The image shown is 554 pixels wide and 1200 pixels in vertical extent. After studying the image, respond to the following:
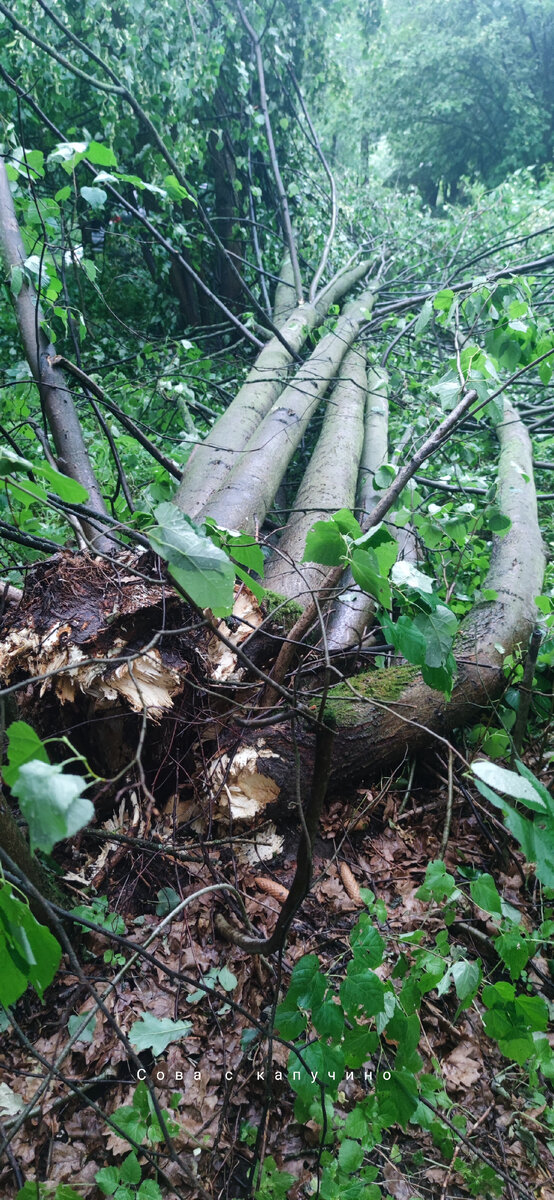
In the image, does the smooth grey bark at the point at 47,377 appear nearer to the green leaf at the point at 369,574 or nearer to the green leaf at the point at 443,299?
the green leaf at the point at 369,574

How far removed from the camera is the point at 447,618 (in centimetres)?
108

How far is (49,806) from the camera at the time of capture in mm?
571

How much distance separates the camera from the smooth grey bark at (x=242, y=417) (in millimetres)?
2387

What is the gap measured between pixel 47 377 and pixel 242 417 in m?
1.08

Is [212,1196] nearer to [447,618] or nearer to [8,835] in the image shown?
[8,835]

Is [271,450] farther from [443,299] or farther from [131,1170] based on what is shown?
[131,1170]

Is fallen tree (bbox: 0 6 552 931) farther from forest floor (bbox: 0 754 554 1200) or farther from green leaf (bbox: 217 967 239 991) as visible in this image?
green leaf (bbox: 217 967 239 991)

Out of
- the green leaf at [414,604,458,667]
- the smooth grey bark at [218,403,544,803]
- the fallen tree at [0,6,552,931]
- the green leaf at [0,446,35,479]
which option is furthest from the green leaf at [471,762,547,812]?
the green leaf at [0,446,35,479]

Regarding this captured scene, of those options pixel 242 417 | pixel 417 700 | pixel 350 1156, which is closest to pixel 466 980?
pixel 350 1156

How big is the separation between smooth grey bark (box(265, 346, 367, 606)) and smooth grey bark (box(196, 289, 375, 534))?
4.9 inches

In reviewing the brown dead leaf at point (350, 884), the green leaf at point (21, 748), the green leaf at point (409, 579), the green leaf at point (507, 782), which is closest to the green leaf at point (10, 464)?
the green leaf at point (21, 748)

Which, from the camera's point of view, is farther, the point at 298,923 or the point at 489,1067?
the point at 298,923

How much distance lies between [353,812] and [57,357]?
1.82 metres

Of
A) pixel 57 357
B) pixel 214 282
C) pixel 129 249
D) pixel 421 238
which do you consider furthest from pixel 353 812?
pixel 421 238
